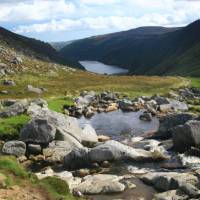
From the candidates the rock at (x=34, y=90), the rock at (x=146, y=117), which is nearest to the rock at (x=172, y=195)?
the rock at (x=146, y=117)

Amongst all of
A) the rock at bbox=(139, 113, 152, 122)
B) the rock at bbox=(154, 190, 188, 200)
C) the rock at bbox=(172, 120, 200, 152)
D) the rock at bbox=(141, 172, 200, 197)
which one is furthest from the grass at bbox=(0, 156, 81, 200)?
the rock at bbox=(139, 113, 152, 122)

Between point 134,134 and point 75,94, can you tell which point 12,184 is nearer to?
point 134,134

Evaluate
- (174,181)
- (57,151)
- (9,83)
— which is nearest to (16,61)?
(9,83)

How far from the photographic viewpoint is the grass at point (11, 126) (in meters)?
54.1

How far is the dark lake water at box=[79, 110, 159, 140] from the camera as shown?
6669 cm

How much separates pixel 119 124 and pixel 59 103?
16523 mm

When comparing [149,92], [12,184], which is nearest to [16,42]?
[149,92]

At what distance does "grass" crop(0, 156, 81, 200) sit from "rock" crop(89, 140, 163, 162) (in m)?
11.9

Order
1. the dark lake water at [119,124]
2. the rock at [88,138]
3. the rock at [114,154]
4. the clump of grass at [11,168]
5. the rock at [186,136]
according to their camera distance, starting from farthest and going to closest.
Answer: the dark lake water at [119,124]
the rock at [88,138]
the rock at [186,136]
the rock at [114,154]
the clump of grass at [11,168]

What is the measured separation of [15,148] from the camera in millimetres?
48250

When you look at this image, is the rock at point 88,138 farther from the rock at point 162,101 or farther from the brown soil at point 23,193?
the rock at point 162,101

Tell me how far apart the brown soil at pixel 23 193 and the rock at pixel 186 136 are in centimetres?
2285

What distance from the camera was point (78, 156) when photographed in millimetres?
44344

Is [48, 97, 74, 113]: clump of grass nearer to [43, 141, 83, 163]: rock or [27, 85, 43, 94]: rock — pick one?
[27, 85, 43, 94]: rock
